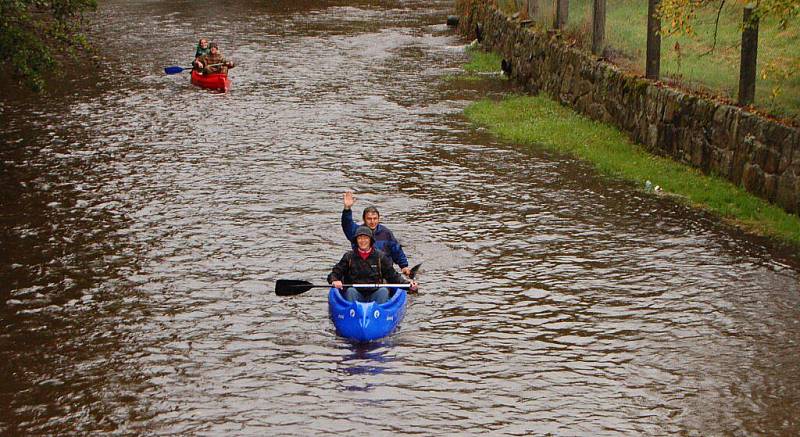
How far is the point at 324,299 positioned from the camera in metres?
14.0

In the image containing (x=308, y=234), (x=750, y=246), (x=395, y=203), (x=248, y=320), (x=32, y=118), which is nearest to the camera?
(x=248, y=320)

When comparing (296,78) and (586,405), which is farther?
(296,78)

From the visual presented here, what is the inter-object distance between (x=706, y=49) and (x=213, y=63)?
14.1m

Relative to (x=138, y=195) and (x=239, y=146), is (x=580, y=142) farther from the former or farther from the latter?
(x=138, y=195)

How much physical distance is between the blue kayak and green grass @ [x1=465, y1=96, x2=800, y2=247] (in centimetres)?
636

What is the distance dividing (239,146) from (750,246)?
11.5 m

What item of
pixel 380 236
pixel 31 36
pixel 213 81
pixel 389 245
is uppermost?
pixel 31 36

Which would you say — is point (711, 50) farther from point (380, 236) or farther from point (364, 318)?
point (364, 318)

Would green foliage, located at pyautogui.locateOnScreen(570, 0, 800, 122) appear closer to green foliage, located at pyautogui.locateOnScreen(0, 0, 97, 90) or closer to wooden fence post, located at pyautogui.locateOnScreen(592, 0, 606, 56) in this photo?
wooden fence post, located at pyautogui.locateOnScreen(592, 0, 606, 56)

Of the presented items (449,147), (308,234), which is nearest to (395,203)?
(308,234)

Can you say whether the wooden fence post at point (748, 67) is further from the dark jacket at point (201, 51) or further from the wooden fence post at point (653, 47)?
the dark jacket at point (201, 51)

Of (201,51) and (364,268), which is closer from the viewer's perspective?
(364,268)

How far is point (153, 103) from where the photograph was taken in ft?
90.3

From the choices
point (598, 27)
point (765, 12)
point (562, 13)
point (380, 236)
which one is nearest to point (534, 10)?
point (562, 13)
